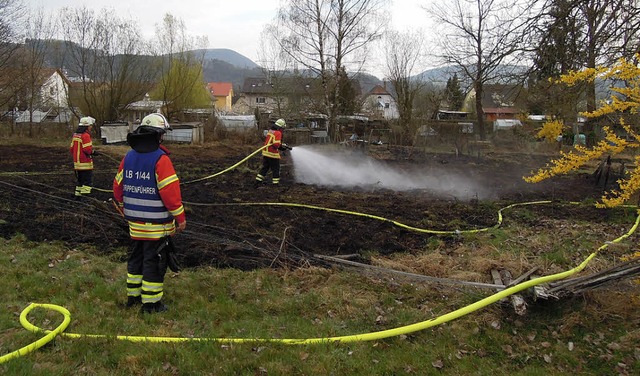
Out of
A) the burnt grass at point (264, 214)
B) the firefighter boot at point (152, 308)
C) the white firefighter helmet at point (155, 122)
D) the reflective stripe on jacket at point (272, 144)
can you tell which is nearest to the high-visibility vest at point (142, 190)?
the white firefighter helmet at point (155, 122)

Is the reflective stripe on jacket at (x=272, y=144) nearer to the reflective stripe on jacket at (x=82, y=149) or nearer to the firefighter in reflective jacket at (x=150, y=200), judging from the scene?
the reflective stripe on jacket at (x=82, y=149)

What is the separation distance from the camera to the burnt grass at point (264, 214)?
258 inches

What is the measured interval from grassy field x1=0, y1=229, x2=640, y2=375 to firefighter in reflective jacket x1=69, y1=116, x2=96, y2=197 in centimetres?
400

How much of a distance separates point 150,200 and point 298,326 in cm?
194

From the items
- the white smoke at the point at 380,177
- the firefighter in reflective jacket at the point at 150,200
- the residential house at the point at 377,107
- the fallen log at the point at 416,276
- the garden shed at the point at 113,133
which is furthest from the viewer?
the residential house at the point at 377,107

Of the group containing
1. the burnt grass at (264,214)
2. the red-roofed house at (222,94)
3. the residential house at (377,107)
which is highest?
the red-roofed house at (222,94)

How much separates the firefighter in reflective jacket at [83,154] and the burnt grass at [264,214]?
356 mm

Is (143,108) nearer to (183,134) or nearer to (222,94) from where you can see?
(183,134)

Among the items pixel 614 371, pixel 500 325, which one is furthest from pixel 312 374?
pixel 614 371

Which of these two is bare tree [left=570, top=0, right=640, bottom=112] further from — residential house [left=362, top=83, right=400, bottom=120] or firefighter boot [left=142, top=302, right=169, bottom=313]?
residential house [left=362, top=83, right=400, bottom=120]

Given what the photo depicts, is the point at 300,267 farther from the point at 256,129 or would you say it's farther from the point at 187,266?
the point at 256,129

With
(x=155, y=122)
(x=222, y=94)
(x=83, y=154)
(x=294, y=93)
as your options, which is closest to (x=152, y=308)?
(x=155, y=122)

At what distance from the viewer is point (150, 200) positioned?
14.3 ft

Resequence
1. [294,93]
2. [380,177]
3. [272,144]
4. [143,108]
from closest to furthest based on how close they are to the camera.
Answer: [272,144] < [380,177] < [143,108] < [294,93]
